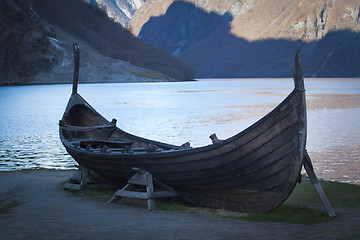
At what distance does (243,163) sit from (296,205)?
6.50ft

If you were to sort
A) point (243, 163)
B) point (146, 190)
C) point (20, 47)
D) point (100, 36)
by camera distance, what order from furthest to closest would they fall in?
1. point (100, 36)
2. point (20, 47)
3. point (146, 190)
4. point (243, 163)

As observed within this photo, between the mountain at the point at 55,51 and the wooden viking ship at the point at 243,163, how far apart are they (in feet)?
407

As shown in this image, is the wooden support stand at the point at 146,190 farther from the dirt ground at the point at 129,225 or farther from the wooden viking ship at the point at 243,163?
the dirt ground at the point at 129,225

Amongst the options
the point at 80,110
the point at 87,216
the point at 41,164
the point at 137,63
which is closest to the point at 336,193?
the point at 87,216

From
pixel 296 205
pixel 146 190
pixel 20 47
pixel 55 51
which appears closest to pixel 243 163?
pixel 296 205

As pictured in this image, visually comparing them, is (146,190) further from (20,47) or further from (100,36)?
(100,36)

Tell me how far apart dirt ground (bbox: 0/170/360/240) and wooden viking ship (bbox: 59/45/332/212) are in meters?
0.68

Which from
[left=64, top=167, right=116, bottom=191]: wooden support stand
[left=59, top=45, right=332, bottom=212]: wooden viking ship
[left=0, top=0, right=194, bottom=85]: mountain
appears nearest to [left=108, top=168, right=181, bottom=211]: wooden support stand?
[left=59, top=45, right=332, bottom=212]: wooden viking ship

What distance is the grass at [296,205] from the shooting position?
9055 millimetres

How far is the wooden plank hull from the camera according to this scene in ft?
28.3

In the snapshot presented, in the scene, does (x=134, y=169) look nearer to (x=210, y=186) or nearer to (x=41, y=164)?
(x=210, y=186)

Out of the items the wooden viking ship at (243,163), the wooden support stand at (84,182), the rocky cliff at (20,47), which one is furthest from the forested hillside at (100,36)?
the wooden viking ship at (243,163)

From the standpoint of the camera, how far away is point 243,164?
30.1 feet

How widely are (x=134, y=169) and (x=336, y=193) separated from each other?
4.73m
